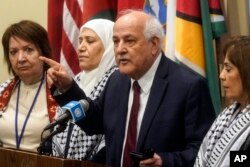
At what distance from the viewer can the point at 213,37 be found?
3.36m

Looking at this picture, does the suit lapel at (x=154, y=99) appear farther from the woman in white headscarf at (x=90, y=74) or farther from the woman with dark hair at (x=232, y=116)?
the woman in white headscarf at (x=90, y=74)

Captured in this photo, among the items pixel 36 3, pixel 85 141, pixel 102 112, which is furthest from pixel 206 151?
pixel 36 3

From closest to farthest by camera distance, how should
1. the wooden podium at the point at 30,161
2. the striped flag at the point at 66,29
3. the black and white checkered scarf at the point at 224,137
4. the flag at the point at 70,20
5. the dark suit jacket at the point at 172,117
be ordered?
the wooden podium at the point at 30,161 < the black and white checkered scarf at the point at 224,137 < the dark suit jacket at the point at 172,117 < the flag at the point at 70,20 < the striped flag at the point at 66,29

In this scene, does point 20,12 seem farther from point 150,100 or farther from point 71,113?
point 71,113

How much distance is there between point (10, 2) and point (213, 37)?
2077 mm

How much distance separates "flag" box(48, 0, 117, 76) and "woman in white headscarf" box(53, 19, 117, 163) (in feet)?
1.35

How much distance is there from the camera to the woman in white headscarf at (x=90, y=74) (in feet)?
9.93

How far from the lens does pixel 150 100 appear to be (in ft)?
8.45

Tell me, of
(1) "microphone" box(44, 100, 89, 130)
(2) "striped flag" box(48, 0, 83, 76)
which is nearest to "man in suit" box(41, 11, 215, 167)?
(1) "microphone" box(44, 100, 89, 130)

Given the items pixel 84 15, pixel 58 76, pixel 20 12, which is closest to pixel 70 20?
pixel 84 15

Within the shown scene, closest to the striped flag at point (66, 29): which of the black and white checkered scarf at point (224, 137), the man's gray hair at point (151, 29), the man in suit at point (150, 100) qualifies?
the man in suit at point (150, 100)

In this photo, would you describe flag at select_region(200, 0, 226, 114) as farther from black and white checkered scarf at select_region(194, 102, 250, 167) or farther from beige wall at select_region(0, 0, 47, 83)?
beige wall at select_region(0, 0, 47, 83)

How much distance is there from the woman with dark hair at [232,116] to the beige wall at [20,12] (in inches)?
96.6

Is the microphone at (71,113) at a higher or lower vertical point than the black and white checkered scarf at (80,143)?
higher
